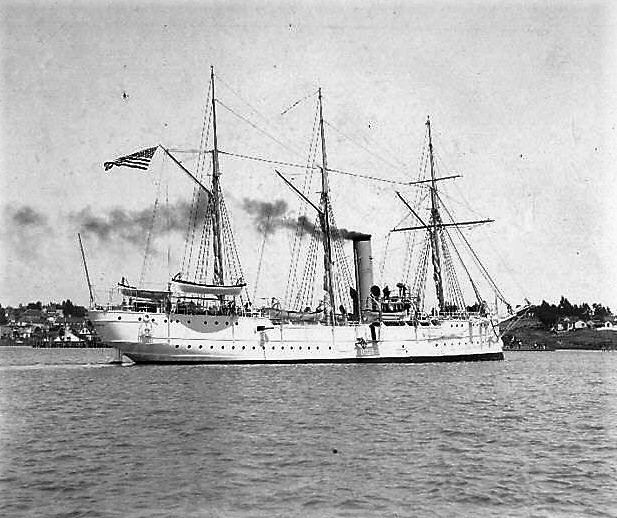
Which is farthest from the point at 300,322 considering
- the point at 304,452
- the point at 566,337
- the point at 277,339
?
the point at 566,337

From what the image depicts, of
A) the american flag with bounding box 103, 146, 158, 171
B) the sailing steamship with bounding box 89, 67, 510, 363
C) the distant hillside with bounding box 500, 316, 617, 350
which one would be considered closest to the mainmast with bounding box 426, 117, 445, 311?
the sailing steamship with bounding box 89, 67, 510, 363

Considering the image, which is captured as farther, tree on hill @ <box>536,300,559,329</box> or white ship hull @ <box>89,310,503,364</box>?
tree on hill @ <box>536,300,559,329</box>

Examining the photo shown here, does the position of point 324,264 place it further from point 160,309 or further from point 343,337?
point 160,309

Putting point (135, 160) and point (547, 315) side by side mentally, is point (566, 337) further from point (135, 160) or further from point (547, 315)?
point (135, 160)

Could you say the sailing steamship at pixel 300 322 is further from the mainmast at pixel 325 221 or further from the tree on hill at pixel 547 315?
the tree on hill at pixel 547 315

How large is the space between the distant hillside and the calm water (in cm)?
9786

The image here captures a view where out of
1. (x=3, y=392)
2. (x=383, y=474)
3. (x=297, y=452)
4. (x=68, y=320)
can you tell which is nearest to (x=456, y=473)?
(x=383, y=474)

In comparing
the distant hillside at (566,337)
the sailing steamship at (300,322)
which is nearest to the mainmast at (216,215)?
the sailing steamship at (300,322)

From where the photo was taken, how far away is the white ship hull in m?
44.7

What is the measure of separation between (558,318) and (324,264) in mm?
98605

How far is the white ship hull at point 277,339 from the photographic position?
147 feet

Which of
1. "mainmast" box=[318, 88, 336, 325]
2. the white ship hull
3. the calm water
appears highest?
"mainmast" box=[318, 88, 336, 325]

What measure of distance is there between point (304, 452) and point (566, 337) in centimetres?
12198

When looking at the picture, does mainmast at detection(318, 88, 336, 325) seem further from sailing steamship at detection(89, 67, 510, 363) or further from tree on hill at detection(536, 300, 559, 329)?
tree on hill at detection(536, 300, 559, 329)
